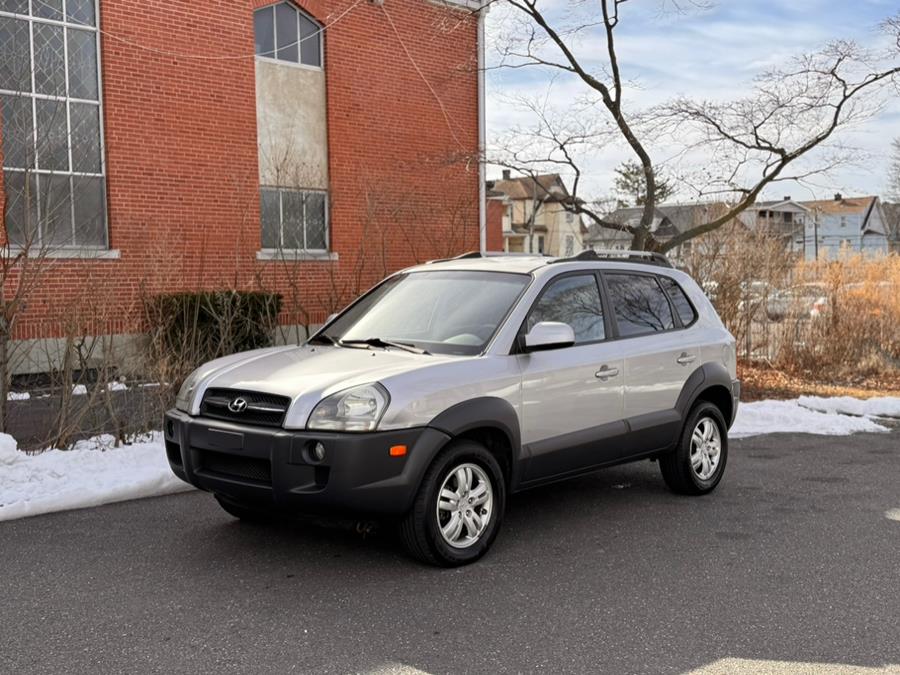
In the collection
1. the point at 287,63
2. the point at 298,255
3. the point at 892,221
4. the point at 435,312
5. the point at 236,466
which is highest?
the point at 287,63

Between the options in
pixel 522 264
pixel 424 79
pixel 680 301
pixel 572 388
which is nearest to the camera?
pixel 572 388

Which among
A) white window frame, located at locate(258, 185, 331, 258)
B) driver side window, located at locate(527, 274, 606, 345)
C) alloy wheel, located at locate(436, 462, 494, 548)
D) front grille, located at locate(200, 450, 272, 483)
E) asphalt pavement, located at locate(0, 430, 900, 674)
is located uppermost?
white window frame, located at locate(258, 185, 331, 258)

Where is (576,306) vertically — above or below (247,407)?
above

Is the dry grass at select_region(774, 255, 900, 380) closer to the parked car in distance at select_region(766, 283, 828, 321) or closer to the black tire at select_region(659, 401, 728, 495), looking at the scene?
the parked car in distance at select_region(766, 283, 828, 321)

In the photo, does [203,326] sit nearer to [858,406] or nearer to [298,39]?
[298,39]

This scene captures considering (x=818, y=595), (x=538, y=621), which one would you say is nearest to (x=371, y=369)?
(x=538, y=621)

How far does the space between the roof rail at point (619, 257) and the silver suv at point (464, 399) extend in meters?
0.02

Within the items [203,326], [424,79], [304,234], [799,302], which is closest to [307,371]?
[203,326]

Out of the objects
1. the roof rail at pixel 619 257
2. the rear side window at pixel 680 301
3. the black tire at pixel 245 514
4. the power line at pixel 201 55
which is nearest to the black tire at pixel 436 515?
the black tire at pixel 245 514

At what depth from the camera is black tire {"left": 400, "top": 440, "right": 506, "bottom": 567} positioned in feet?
16.4

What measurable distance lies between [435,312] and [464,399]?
994 mm

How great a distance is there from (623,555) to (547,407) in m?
0.98

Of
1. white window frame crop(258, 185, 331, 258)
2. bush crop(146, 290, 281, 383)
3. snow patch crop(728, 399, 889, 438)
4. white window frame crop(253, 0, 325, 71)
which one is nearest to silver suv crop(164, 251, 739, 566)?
bush crop(146, 290, 281, 383)

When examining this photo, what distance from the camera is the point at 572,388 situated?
232 inches
